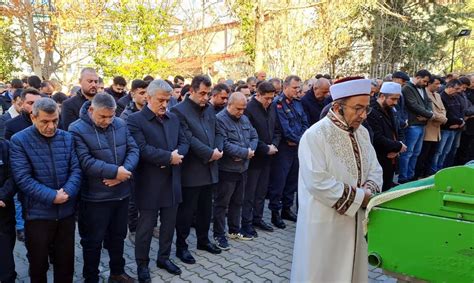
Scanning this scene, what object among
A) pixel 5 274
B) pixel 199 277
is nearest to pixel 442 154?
pixel 199 277

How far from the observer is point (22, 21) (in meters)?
16.4

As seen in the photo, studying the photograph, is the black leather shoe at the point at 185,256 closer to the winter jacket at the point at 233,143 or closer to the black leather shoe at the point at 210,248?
the black leather shoe at the point at 210,248

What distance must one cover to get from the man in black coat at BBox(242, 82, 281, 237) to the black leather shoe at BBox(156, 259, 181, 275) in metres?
1.37

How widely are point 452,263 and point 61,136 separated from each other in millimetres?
3112

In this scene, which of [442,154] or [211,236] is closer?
[211,236]

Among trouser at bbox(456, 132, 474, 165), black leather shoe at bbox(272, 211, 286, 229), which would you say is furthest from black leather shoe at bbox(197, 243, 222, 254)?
trouser at bbox(456, 132, 474, 165)

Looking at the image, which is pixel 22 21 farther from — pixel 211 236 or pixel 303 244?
pixel 303 244

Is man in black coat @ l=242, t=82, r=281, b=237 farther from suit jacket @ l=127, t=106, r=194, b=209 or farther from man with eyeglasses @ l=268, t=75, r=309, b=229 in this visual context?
suit jacket @ l=127, t=106, r=194, b=209

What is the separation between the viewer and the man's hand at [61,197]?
10.8 feet

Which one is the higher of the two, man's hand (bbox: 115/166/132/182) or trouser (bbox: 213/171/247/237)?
man's hand (bbox: 115/166/132/182)

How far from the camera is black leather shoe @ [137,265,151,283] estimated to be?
13.2 feet

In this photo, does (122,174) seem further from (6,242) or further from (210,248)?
(210,248)

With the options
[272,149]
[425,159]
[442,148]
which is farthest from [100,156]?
[442,148]

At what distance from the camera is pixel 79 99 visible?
5.18m
